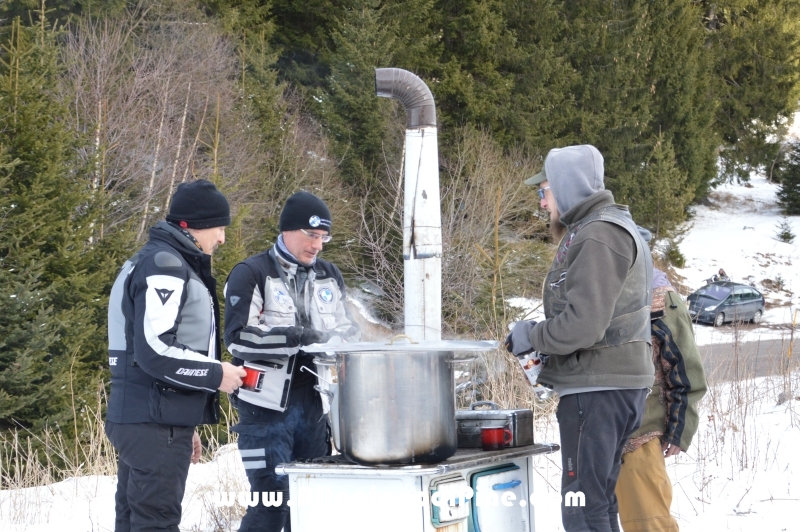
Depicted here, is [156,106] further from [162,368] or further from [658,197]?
[162,368]

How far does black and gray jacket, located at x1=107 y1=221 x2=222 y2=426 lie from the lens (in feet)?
10.4

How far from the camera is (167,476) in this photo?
10.5ft

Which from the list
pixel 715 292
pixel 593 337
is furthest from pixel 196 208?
pixel 715 292

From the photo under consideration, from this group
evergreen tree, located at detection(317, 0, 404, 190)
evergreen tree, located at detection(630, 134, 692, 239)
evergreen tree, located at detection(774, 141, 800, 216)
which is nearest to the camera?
evergreen tree, located at detection(317, 0, 404, 190)

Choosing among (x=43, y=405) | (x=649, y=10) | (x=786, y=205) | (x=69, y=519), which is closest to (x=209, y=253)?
(x=69, y=519)

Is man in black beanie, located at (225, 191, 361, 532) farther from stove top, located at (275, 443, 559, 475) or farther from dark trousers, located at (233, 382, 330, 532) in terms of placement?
stove top, located at (275, 443, 559, 475)

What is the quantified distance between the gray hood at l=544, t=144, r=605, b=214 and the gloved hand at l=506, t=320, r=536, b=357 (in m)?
0.47

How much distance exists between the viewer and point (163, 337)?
317 cm

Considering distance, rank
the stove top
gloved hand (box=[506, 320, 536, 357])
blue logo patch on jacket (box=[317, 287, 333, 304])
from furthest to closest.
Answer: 1. blue logo patch on jacket (box=[317, 287, 333, 304])
2. gloved hand (box=[506, 320, 536, 357])
3. the stove top

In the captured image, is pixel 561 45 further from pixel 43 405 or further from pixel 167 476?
pixel 167 476

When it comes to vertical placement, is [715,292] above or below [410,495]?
below

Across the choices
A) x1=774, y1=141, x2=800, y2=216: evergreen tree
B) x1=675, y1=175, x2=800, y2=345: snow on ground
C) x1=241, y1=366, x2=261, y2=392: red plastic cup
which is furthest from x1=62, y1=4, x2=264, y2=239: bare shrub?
x1=774, y1=141, x2=800, y2=216: evergreen tree

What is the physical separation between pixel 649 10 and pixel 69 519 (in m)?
35.4

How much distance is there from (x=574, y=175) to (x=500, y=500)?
1.25 m
